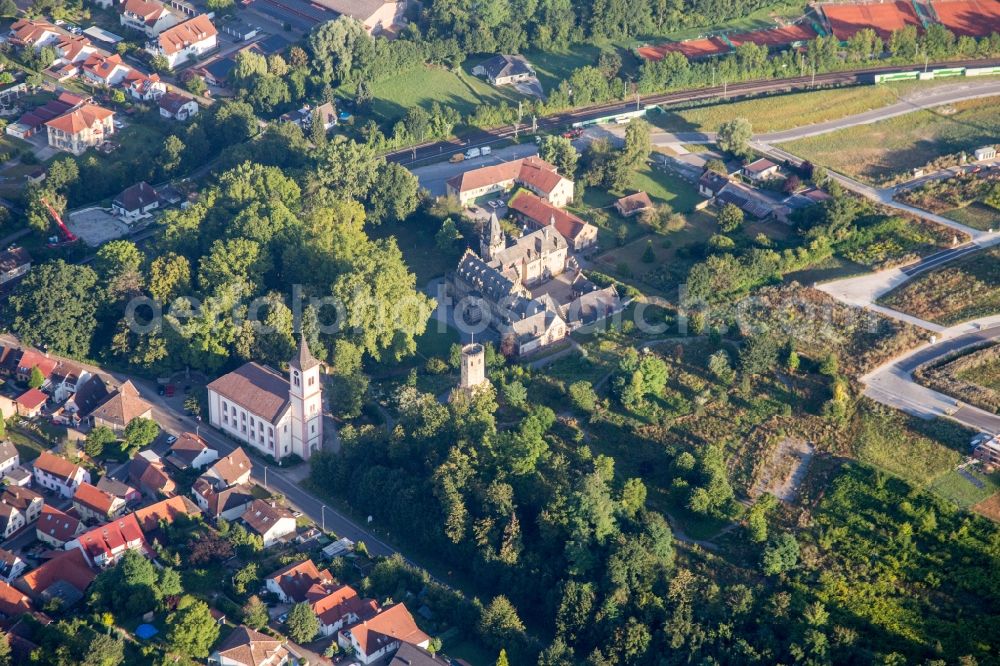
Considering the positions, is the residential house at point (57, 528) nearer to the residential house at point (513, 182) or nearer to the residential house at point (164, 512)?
the residential house at point (164, 512)

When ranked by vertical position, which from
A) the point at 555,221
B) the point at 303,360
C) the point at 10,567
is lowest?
the point at 10,567

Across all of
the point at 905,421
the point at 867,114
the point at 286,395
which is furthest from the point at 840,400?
the point at 867,114

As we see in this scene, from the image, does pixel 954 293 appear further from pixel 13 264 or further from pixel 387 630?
pixel 13 264

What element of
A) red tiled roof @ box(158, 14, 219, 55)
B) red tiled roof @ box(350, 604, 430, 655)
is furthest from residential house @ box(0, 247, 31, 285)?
red tiled roof @ box(350, 604, 430, 655)

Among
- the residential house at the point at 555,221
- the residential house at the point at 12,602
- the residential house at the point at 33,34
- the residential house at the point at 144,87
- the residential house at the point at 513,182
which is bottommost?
the residential house at the point at 12,602

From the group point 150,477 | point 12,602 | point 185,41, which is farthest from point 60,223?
point 12,602

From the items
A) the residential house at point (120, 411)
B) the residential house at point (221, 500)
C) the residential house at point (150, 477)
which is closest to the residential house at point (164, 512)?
the residential house at point (221, 500)
